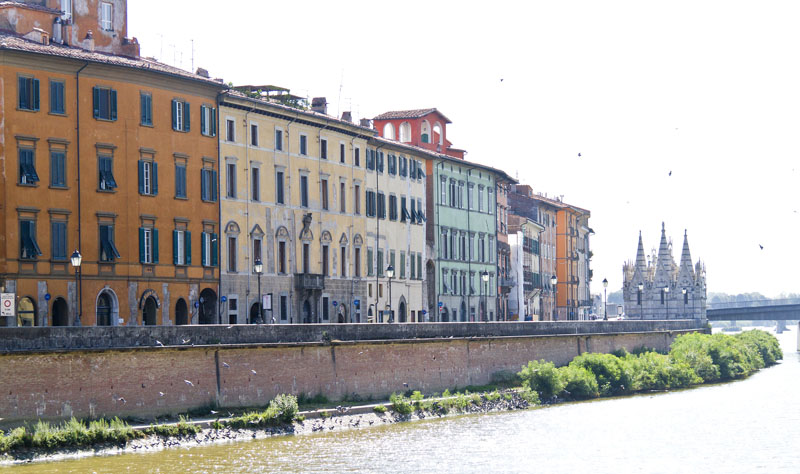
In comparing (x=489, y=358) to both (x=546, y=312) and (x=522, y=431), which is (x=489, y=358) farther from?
(x=546, y=312)

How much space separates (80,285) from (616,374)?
2832 cm

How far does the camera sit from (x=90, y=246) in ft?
173

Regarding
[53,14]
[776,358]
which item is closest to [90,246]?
[53,14]

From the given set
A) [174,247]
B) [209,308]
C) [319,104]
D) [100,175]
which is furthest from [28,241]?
[319,104]

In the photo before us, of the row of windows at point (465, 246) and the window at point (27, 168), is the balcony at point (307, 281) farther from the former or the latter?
the row of windows at point (465, 246)

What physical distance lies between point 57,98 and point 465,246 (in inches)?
1582

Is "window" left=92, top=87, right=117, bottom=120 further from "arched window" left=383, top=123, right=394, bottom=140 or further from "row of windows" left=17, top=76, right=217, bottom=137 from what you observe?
"arched window" left=383, top=123, right=394, bottom=140

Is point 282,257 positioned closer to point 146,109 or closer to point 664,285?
point 146,109

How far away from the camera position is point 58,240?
51562mm

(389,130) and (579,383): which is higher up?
(389,130)

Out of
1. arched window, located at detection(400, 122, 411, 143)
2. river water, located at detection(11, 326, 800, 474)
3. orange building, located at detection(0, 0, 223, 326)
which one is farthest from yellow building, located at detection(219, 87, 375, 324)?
arched window, located at detection(400, 122, 411, 143)

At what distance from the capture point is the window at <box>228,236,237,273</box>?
60.2m

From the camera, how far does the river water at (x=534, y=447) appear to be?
→ 39062 millimetres

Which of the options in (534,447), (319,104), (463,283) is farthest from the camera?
(463,283)
